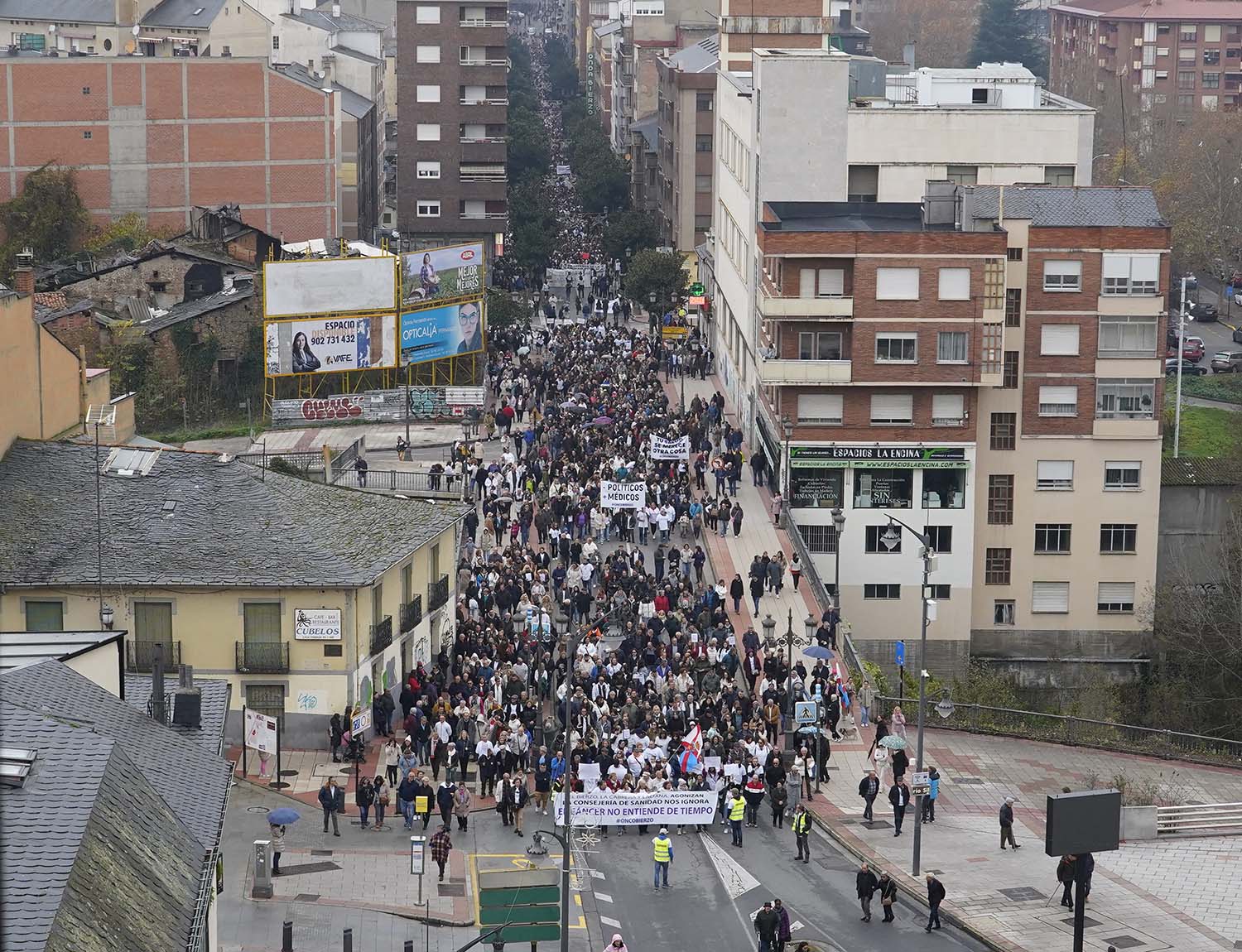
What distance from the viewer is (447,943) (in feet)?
117

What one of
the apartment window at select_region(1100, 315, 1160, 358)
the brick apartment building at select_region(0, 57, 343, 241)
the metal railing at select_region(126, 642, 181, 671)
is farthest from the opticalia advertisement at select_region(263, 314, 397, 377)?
the metal railing at select_region(126, 642, 181, 671)

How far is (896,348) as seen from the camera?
68.2 meters

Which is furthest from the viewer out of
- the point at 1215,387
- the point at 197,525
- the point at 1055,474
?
the point at 1215,387

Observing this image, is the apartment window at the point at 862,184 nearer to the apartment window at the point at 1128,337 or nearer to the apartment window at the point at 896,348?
the apartment window at the point at 1128,337

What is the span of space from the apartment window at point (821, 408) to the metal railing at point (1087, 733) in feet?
59.8

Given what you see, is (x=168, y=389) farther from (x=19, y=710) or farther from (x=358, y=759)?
(x=19, y=710)

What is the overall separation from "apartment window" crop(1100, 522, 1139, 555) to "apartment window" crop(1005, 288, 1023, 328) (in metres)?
7.84

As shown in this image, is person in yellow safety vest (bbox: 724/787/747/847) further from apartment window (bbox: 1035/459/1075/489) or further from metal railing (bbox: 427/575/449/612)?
apartment window (bbox: 1035/459/1075/489)

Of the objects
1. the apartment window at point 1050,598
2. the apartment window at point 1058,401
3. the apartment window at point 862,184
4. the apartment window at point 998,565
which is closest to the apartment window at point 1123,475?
the apartment window at point 1058,401

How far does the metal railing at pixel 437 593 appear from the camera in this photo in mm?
50750

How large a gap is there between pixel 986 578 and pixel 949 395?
7.34 metres

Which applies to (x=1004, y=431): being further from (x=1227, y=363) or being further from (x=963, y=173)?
(x=1227, y=363)

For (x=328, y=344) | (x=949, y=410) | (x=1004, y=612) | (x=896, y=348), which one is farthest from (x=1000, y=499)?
(x=328, y=344)

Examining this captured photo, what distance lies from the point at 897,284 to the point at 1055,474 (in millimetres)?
9174
